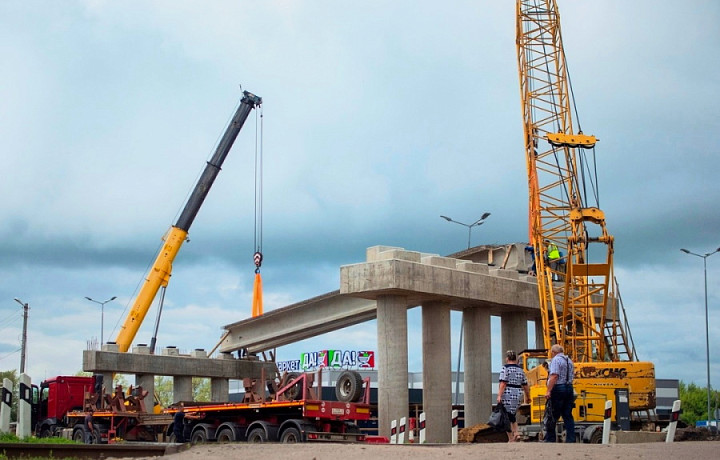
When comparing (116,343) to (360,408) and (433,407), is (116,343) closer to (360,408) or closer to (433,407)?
(433,407)

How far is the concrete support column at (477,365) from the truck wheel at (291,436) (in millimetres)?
14941

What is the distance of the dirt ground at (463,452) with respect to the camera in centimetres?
1555

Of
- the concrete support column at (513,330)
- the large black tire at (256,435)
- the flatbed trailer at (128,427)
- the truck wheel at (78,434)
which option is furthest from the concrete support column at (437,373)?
the truck wheel at (78,434)

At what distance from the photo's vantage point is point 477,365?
43125 millimetres

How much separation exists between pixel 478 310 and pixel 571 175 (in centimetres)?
1017

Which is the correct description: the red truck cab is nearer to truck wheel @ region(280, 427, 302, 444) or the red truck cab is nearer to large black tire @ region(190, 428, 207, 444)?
large black tire @ region(190, 428, 207, 444)

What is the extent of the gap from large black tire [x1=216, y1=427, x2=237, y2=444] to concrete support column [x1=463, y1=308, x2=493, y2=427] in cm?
1392

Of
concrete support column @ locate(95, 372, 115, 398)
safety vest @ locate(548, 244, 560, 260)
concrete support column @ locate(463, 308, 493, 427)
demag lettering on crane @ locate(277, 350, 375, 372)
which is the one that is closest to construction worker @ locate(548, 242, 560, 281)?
safety vest @ locate(548, 244, 560, 260)

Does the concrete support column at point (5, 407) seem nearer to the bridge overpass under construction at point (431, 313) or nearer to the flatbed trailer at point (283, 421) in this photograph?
the flatbed trailer at point (283, 421)

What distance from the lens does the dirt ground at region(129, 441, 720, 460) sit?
51.0ft

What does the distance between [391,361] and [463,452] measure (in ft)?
66.9

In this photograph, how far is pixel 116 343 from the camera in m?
51.5

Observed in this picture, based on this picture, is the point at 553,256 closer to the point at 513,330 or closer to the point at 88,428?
the point at 513,330

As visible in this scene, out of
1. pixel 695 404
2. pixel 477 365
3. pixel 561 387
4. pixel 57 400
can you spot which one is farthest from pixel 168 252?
pixel 695 404
